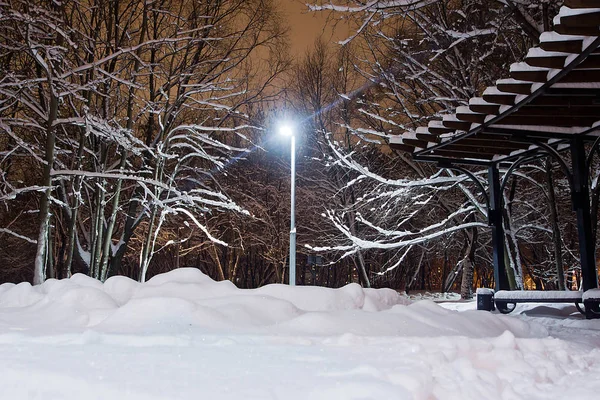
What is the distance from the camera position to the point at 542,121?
8188mm

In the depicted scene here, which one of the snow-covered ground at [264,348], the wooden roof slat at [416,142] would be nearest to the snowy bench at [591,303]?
the snow-covered ground at [264,348]

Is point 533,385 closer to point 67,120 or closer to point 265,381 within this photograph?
point 265,381

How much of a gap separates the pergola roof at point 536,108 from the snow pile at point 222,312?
2928 millimetres

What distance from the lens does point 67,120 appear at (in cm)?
979

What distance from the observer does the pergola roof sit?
565 centimetres

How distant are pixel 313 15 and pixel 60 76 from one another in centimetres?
483

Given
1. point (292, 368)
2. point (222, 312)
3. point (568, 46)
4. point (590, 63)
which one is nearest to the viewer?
point (292, 368)

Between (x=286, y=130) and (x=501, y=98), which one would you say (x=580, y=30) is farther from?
(x=286, y=130)

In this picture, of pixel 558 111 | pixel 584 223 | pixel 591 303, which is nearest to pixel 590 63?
pixel 558 111

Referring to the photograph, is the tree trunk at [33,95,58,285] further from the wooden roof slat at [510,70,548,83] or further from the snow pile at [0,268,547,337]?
the wooden roof slat at [510,70,548,83]

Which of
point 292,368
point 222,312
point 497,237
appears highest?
point 497,237

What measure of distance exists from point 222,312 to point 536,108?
5.49m

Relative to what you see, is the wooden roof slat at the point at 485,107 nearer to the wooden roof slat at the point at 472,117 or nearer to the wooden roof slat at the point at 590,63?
the wooden roof slat at the point at 472,117

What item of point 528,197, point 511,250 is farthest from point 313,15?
point 528,197
